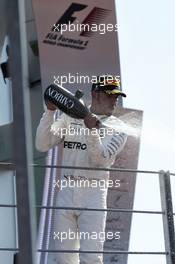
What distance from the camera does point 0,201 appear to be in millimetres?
4535

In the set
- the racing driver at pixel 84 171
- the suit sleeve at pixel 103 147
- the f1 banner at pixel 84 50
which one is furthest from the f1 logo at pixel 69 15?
the suit sleeve at pixel 103 147

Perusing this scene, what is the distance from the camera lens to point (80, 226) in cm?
292

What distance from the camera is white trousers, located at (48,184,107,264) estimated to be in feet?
9.43

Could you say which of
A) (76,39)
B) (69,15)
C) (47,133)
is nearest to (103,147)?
(47,133)

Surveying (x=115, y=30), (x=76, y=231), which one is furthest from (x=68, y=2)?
(x=76, y=231)

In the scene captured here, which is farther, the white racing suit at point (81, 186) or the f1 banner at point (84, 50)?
the f1 banner at point (84, 50)

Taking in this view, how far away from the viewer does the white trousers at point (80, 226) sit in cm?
288

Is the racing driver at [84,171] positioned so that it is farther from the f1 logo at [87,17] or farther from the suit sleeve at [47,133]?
the f1 logo at [87,17]

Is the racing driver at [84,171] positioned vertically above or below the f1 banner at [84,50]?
below

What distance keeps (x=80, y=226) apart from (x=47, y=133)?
0.40 meters

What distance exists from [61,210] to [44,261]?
27.0 inches

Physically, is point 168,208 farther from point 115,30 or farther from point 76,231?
point 115,30

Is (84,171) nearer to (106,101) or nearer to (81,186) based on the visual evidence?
(81,186)

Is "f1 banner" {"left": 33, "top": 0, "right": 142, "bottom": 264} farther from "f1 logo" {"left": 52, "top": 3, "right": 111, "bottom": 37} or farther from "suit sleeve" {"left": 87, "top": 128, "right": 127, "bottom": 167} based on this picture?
"suit sleeve" {"left": 87, "top": 128, "right": 127, "bottom": 167}
